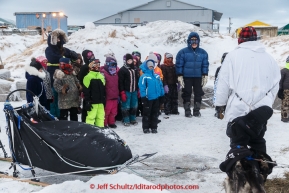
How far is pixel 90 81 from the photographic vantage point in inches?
239

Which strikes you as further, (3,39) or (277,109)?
(3,39)

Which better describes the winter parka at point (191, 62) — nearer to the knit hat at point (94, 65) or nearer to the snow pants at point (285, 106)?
the snow pants at point (285, 106)

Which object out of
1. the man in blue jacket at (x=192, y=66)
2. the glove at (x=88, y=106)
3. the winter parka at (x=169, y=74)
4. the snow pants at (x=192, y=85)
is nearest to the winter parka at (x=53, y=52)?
the glove at (x=88, y=106)

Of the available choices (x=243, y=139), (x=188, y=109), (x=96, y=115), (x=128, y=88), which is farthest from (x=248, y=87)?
(x=188, y=109)

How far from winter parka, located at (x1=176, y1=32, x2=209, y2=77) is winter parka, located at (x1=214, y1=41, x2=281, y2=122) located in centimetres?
430

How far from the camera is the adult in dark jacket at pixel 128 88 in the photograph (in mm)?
6762

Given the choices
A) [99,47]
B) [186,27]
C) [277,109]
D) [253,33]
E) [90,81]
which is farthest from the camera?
[186,27]

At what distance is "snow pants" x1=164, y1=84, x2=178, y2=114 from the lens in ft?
26.1

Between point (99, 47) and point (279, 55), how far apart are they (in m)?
7.80

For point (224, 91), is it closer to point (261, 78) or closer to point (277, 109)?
point (261, 78)

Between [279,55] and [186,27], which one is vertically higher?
[186,27]

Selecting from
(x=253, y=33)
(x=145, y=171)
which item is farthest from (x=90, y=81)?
(x=253, y=33)

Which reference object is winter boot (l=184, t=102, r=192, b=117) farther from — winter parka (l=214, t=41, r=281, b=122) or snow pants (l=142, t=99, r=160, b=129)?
winter parka (l=214, t=41, r=281, b=122)

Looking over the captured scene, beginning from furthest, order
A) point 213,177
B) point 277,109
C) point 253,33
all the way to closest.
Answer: point 277,109
point 213,177
point 253,33
